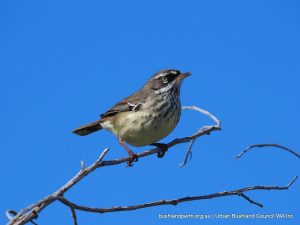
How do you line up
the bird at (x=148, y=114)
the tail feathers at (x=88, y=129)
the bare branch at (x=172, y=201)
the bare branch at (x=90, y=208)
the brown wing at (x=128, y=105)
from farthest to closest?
the tail feathers at (x=88, y=129) < the brown wing at (x=128, y=105) < the bird at (x=148, y=114) < the bare branch at (x=172, y=201) < the bare branch at (x=90, y=208)

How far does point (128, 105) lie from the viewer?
7602 millimetres

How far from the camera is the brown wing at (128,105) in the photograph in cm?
738

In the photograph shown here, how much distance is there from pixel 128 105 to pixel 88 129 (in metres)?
1.05

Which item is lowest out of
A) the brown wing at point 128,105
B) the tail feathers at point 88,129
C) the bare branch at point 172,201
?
the bare branch at point 172,201

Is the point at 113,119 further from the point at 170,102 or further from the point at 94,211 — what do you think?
the point at 94,211

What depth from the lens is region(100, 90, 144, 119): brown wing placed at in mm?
7379

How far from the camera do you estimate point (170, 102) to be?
23.5 feet

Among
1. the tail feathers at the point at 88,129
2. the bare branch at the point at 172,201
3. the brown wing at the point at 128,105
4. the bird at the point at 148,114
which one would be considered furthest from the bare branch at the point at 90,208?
the tail feathers at the point at 88,129

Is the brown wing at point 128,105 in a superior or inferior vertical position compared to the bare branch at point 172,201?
superior

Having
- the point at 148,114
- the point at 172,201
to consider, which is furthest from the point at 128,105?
the point at 172,201

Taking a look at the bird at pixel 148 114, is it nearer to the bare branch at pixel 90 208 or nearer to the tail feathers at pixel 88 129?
the tail feathers at pixel 88 129

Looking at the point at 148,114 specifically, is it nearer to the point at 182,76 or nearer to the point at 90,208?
the point at 182,76

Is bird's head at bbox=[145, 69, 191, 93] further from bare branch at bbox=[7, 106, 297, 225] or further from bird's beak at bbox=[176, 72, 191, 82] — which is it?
bare branch at bbox=[7, 106, 297, 225]

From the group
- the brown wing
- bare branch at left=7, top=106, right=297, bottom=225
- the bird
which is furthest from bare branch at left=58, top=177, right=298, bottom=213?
the brown wing
